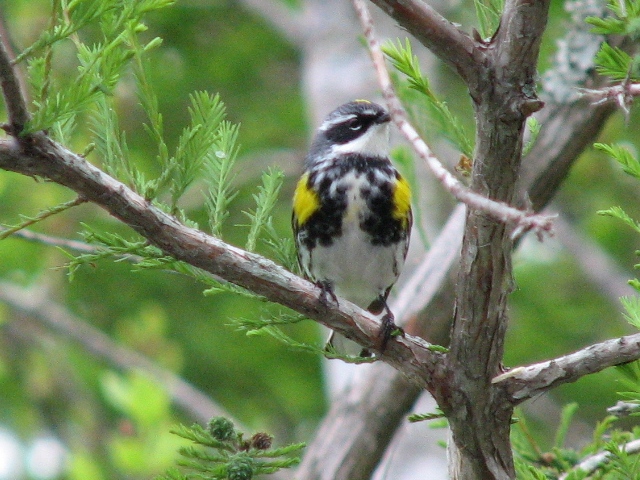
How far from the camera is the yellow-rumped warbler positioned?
3.93 m

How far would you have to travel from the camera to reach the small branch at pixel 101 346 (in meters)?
7.08

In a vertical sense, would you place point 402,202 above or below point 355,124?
below

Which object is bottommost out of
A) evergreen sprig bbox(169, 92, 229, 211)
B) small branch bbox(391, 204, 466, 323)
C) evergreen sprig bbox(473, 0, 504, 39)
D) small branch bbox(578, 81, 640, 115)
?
evergreen sprig bbox(169, 92, 229, 211)

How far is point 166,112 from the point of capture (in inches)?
355

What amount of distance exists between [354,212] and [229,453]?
1557mm

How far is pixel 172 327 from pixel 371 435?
410cm

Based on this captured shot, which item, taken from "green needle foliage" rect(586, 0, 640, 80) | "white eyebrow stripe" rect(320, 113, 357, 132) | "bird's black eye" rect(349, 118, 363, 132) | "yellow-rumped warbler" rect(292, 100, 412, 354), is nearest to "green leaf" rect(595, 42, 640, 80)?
"green needle foliage" rect(586, 0, 640, 80)

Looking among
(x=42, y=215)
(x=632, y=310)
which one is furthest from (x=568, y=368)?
(x=42, y=215)

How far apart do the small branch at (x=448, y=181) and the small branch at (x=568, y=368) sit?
78 cm

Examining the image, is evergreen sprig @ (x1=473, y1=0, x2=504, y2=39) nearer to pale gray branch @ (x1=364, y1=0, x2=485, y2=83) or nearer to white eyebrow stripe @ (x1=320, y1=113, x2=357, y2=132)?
pale gray branch @ (x1=364, y1=0, x2=485, y2=83)

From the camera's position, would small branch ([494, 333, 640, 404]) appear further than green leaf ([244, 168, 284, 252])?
No

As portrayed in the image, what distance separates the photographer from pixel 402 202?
4.05 m

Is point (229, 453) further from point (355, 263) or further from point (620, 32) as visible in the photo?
point (355, 263)

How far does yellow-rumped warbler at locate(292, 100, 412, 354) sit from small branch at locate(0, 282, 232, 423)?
3026 millimetres
